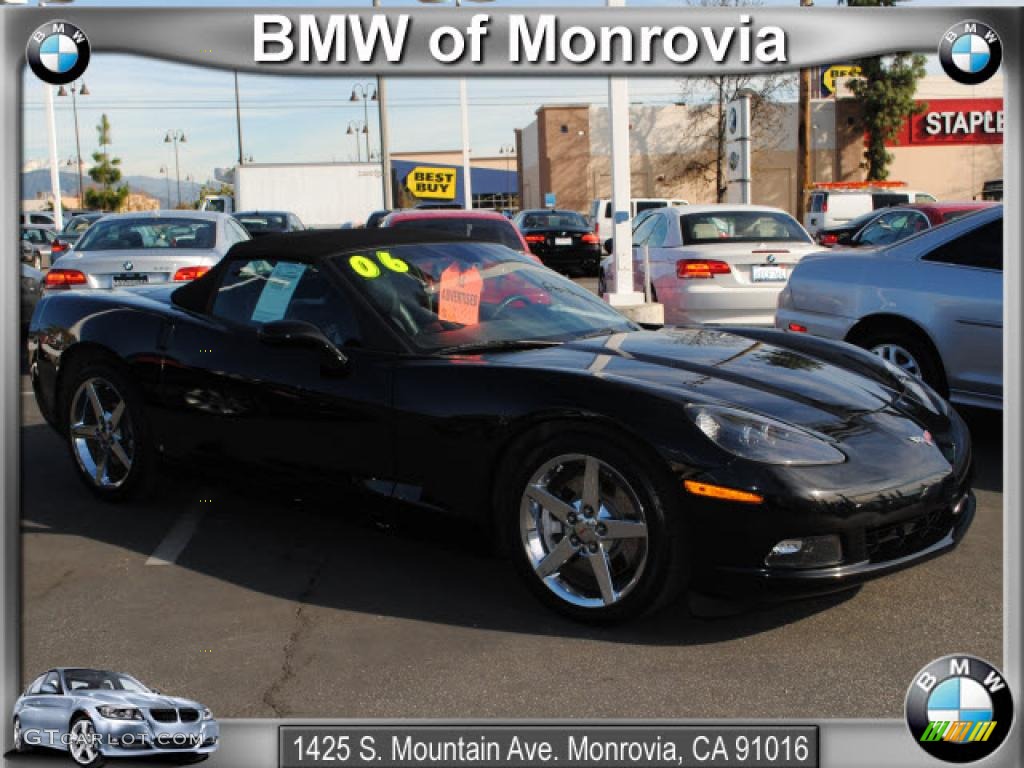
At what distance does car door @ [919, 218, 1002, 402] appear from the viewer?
6.15 meters

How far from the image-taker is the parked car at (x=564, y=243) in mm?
22922

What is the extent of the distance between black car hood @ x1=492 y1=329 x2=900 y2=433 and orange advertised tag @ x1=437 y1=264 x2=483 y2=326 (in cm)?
32

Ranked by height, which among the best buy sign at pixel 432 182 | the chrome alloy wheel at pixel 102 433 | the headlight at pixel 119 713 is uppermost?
the best buy sign at pixel 432 182

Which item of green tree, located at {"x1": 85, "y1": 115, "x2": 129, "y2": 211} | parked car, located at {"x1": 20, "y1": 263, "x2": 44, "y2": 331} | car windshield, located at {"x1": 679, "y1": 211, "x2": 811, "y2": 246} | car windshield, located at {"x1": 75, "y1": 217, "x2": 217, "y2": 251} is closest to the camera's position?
car windshield, located at {"x1": 679, "y1": 211, "x2": 811, "y2": 246}

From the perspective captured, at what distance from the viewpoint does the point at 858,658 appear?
11.6 feet

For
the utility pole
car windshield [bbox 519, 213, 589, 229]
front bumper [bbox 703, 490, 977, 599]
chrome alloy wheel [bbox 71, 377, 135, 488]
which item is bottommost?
front bumper [bbox 703, 490, 977, 599]

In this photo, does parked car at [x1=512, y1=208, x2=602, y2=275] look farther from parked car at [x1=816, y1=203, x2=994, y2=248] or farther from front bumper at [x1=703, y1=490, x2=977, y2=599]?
front bumper at [x1=703, y1=490, x2=977, y2=599]

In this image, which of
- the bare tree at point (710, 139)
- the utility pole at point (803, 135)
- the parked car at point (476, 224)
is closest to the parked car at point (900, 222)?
the parked car at point (476, 224)

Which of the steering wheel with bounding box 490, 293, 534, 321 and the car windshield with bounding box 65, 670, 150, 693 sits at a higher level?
the steering wheel with bounding box 490, 293, 534, 321

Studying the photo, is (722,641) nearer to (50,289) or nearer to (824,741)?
(824,741)

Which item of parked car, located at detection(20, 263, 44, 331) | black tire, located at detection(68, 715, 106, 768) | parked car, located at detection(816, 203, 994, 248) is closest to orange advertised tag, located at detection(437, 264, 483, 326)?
black tire, located at detection(68, 715, 106, 768)

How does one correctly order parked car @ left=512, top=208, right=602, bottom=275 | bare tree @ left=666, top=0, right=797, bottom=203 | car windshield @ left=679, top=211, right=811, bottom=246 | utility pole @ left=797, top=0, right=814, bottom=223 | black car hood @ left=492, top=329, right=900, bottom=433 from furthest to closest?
1. bare tree @ left=666, top=0, right=797, bottom=203
2. utility pole @ left=797, top=0, right=814, bottom=223
3. parked car @ left=512, top=208, right=602, bottom=275
4. car windshield @ left=679, top=211, right=811, bottom=246
5. black car hood @ left=492, top=329, right=900, bottom=433

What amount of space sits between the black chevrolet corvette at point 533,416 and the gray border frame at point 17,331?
64 centimetres

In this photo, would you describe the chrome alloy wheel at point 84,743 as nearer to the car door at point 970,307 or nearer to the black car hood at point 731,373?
the black car hood at point 731,373
